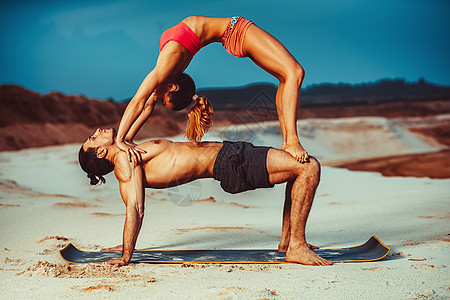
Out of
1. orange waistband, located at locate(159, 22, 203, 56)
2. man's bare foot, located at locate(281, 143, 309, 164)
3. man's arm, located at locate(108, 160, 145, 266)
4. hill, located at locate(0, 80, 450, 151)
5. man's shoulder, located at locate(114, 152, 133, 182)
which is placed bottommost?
man's arm, located at locate(108, 160, 145, 266)

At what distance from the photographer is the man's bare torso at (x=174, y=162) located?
3141 mm

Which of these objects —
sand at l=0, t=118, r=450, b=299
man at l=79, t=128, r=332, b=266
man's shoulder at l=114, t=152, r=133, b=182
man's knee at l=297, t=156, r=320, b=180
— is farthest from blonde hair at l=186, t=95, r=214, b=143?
sand at l=0, t=118, r=450, b=299

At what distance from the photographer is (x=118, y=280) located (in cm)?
272

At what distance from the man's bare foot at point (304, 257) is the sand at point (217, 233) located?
0.25ft

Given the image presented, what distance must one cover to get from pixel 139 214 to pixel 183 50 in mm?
1094

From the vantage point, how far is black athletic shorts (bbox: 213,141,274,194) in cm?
312

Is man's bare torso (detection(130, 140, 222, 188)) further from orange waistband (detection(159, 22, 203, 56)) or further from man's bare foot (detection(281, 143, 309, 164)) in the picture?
orange waistband (detection(159, 22, 203, 56))

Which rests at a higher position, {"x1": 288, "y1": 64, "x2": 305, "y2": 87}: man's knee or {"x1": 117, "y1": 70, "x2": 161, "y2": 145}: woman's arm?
{"x1": 288, "y1": 64, "x2": 305, "y2": 87}: man's knee

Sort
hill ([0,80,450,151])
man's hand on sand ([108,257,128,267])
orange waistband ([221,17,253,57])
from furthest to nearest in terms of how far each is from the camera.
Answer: hill ([0,80,450,151])
orange waistband ([221,17,253,57])
man's hand on sand ([108,257,128,267])

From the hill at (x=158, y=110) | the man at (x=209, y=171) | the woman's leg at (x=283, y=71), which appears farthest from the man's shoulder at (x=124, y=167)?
the hill at (x=158, y=110)

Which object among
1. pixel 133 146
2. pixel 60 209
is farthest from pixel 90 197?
Answer: pixel 133 146

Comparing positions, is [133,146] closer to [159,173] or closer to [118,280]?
[159,173]

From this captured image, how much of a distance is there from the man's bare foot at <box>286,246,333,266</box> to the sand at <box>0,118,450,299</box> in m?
0.08

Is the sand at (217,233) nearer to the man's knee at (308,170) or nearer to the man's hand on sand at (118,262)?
the man's hand on sand at (118,262)
